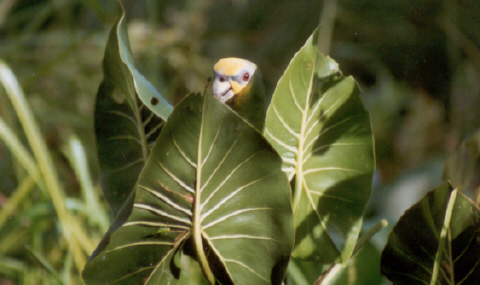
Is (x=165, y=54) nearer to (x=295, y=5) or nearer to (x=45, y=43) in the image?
(x=45, y=43)

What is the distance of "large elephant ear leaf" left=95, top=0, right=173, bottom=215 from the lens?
194 millimetres

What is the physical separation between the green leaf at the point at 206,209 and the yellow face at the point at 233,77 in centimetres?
7

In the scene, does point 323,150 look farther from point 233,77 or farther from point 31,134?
point 31,134

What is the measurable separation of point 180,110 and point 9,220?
606 mm

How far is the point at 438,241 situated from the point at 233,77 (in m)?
0.15

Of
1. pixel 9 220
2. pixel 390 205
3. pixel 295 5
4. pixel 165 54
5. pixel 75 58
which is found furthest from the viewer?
pixel 295 5

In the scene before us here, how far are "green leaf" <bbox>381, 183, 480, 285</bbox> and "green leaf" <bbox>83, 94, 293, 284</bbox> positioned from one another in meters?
0.07

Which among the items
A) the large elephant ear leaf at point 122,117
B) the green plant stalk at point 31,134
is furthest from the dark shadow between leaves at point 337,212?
the green plant stalk at point 31,134

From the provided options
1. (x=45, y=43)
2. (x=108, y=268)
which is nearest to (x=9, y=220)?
Answer: (x=108, y=268)

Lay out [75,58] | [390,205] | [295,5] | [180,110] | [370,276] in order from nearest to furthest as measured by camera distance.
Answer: [180,110], [370,276], [390,205], [75,58], [295,5]

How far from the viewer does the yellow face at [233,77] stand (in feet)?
0.74

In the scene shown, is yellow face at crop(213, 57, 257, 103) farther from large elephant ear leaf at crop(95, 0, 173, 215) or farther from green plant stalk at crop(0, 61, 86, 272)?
green plant stalk at crop(0, 61, 86, 272)

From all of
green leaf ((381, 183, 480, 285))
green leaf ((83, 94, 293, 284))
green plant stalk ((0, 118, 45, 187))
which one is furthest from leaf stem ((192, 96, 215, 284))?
green plant stalk ((0, 118, 45, 187))

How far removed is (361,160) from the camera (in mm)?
203
